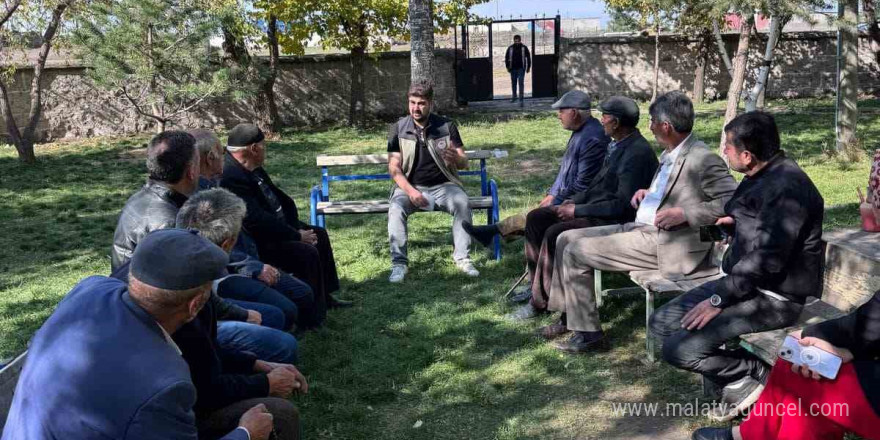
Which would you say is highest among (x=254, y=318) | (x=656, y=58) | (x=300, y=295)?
(x=656, y=58)

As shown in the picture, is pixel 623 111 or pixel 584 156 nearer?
pixel 623 111

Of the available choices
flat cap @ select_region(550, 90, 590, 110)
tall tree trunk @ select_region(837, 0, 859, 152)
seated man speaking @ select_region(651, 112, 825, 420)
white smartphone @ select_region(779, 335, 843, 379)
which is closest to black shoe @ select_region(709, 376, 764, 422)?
seated man speaking @ select_region(651, 112, 825, 420)

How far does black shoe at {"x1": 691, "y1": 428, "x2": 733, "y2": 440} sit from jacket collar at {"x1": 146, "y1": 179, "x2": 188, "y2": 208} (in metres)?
2.59

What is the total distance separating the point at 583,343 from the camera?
4758mm

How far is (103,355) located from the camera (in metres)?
2.10

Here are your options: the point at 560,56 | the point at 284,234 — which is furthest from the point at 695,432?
the point at 560,56

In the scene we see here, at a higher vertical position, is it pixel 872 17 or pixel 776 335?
pixel 872 17

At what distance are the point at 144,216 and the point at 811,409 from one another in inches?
114

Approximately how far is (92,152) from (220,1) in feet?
11.0

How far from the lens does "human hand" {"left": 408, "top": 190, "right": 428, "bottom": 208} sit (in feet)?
21.7

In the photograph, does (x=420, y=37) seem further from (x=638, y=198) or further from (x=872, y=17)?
(x=638, y=198)

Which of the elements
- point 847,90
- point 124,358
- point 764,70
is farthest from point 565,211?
point 847,90

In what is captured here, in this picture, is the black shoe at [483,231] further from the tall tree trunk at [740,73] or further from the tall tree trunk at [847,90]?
the tall tree trunk at [847,90]

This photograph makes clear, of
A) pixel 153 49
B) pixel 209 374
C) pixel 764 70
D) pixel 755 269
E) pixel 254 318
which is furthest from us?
pixel 153 49
